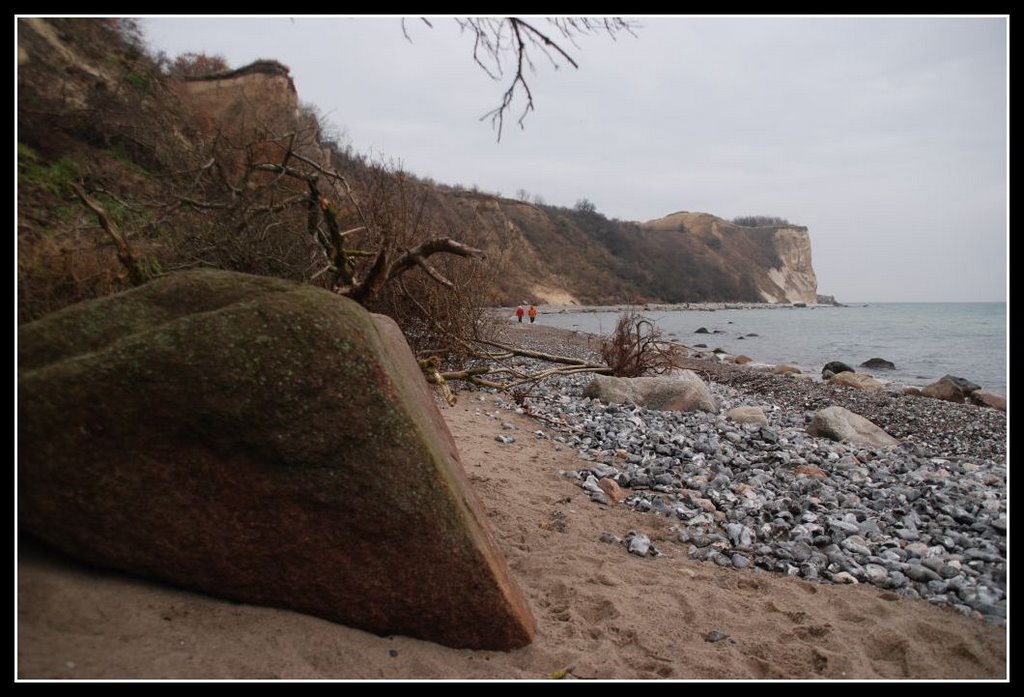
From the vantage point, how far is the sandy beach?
5.98 ft

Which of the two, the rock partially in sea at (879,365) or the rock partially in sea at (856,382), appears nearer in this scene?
the rock partially in sea at (856,382)

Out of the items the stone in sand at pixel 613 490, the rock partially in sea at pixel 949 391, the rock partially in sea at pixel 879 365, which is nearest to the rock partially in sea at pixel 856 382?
the rock partially in sea at pixel 949 391

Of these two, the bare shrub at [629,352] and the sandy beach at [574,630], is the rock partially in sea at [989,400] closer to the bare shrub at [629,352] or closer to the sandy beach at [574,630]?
the bare shrub at [629,352]

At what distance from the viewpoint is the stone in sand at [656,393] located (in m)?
8.05

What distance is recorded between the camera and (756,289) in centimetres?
8362

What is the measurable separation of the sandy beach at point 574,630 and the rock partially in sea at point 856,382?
12521 mm

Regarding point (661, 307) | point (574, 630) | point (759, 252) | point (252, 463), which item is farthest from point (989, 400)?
point (759, 252)

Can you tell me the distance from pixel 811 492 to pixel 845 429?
280 centimetres

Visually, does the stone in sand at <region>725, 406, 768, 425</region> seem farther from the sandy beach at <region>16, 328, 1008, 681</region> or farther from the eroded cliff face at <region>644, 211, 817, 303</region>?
the eroded cliff face at <region>644, 211, 817, 303</region>

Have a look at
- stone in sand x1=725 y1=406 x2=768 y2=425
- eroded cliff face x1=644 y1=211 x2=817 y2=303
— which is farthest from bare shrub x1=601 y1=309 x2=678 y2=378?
eroded cliff face x1=644 y1=211 x2=817 y2=303

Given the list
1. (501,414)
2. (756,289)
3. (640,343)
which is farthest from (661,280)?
(501,414)

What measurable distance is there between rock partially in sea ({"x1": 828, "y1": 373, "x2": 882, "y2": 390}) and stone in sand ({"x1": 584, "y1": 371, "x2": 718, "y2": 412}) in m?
7.75

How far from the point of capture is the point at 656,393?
821cm

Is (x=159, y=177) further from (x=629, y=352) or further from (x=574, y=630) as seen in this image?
(x=629, y=352)
